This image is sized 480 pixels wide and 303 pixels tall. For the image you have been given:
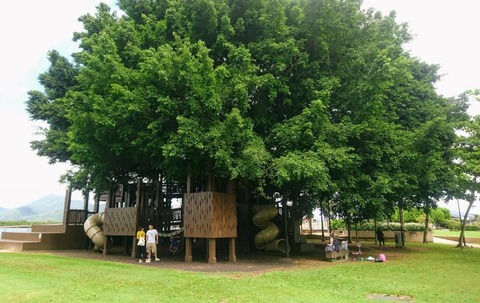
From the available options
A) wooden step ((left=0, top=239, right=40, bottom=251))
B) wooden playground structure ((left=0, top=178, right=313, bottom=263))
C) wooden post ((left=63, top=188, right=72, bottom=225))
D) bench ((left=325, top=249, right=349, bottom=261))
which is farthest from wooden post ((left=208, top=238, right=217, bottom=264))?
wooden post ((left=63, top=188, right=72, bottom=225))

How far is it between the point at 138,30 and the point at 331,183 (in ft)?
42.5

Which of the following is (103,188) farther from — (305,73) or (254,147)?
(305,73)

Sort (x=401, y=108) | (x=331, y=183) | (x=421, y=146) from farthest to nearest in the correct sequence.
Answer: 1. (x=401, y=108)
2. (x=421, y=146)
3. (x=331, y=183)

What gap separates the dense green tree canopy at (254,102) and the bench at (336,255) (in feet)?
7.99

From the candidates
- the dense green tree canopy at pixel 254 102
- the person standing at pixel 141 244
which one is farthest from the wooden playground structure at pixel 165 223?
the dense green tree canopy at pixel 254 102

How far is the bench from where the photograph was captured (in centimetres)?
1720

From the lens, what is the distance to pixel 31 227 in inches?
996

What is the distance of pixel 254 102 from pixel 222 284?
9.96m

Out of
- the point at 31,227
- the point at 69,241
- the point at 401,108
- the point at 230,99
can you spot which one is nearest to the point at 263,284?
the point at 230,99

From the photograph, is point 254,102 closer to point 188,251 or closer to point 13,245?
point 188,251

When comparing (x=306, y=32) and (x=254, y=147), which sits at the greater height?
(x=306, y=32)

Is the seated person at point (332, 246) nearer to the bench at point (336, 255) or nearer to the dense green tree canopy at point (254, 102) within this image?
the bench at point (336, 255)

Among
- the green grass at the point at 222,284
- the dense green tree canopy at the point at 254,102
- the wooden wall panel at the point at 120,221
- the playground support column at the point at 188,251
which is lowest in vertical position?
the green grass at the point at 222,284

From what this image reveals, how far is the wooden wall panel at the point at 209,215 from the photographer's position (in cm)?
1587
